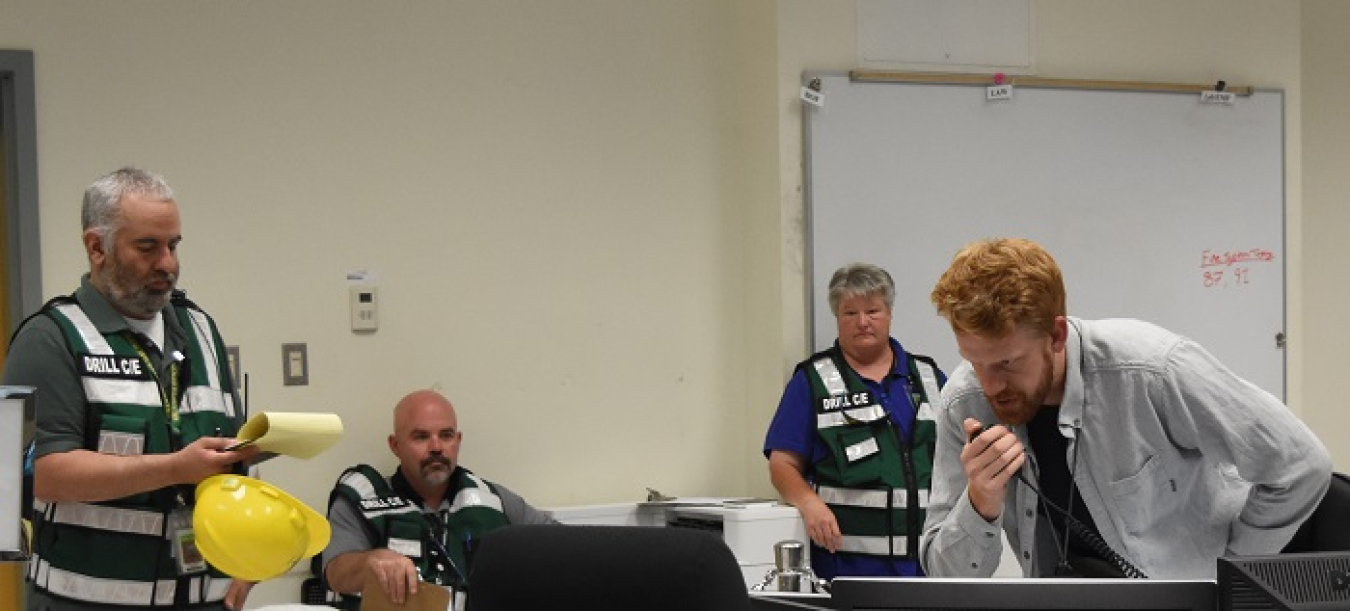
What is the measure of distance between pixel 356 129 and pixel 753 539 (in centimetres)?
177

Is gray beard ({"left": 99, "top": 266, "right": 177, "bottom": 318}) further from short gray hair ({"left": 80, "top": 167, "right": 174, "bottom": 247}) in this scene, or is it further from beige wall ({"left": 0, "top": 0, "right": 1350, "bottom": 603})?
beige wall ({"left": 0, "top": 0, "right": 1350, "bottom": 603})

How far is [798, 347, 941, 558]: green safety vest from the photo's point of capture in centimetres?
454

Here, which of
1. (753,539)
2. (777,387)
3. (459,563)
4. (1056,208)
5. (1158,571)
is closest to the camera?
(1158,571)

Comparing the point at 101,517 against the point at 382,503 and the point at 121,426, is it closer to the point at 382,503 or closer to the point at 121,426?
the point at 121,426

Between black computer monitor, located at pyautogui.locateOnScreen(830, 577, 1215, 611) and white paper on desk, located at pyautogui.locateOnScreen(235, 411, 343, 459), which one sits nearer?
black computer monitor, located at pyautogui.locateOnScreen(830, 577, 1215, 611)

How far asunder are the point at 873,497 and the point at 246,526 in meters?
2.37

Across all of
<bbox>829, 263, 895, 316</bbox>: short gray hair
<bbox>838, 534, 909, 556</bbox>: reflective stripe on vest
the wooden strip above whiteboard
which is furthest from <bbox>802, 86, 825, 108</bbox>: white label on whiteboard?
<bbox>838, 534, 909, 556</bbox>: reflective stripe on vest

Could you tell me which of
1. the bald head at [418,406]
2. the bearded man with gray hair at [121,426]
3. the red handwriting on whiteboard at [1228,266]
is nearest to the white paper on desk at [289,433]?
the bearded man with gray hair at [121,426]

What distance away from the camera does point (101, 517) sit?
2.76 meters

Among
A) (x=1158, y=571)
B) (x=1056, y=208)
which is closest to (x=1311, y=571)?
(x=1158, y=571)

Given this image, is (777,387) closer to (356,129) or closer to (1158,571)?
(356,129)

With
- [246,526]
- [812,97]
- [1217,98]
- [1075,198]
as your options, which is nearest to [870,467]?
[812,97]

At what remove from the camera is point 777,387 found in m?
5.14

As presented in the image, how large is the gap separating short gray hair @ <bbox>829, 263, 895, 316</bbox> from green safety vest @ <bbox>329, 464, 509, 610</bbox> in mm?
1253
